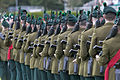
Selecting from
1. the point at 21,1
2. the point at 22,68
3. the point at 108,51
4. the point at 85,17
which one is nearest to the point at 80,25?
the point at 85,17

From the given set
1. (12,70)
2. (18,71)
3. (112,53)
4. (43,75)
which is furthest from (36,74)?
(112,53)

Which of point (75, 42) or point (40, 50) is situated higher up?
point (75, 42)

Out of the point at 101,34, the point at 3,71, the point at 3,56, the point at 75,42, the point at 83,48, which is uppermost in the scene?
the point at 101,34

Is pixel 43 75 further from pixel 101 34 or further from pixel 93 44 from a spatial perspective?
pixel 101 34

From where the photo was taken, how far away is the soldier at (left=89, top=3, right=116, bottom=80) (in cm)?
725

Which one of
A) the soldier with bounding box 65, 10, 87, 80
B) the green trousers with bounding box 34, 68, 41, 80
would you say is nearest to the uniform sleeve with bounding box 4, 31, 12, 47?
the green trousers with bounding box 34, 68, 41, 80

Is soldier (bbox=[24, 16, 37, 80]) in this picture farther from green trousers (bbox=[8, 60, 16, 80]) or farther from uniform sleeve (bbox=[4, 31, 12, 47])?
uniform sleeve (bbox=[4, 31, 12, 47])

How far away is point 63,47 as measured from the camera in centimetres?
888

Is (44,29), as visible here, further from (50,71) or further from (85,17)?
(85,17)

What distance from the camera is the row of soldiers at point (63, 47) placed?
7.08 meters

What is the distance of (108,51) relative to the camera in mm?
6883

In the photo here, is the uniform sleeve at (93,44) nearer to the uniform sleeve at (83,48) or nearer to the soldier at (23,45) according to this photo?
the uniform sleeve at (83,48)

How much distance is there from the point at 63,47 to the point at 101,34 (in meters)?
1.68

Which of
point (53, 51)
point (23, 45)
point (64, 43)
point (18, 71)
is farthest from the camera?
point (18, 71)
